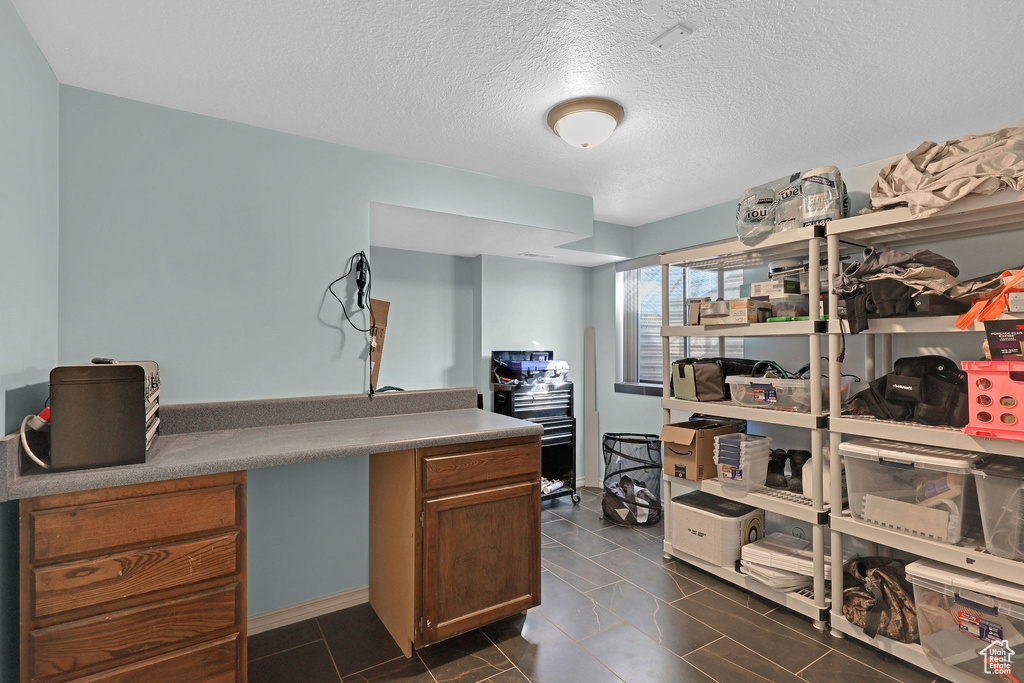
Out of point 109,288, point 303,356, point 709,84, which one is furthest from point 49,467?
point 709,84

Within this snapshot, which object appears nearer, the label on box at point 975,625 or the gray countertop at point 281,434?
the gray countertop at point 281,434

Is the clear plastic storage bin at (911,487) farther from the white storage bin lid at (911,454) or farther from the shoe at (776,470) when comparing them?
the shoe at (776,470)

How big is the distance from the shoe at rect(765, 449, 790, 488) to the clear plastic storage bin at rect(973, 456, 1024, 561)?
0.89 m

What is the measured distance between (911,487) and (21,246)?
3.45 metres

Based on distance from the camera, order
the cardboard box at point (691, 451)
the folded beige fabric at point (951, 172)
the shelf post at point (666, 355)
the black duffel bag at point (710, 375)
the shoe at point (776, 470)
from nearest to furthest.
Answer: the folded beige fabric at point (951, 172)
the shoe at point (776, 470)
the cardboard box at point (691, 451)
the black duffel bag at point (710, 375)
the shelf post at point (666, 355)

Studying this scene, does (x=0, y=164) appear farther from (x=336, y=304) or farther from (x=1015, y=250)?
(x=1015, y=250)

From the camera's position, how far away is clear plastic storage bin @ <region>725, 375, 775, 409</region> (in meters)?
2.60

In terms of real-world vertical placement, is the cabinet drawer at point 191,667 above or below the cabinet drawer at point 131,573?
below

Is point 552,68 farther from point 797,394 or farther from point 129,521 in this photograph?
point 129,521

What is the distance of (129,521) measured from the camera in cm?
147

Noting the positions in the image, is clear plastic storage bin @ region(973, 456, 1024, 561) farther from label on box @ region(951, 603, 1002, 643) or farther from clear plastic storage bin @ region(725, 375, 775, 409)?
clear plastic storage bin @ region(725, 375, 775, 409)

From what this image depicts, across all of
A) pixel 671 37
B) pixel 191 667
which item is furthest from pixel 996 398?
pixel 191 667

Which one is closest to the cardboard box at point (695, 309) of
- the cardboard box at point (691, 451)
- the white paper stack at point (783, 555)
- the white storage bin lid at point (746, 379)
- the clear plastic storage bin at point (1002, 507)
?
the white storage bin lid at point (746, 379)

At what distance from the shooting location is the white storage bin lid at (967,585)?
1.66 m
